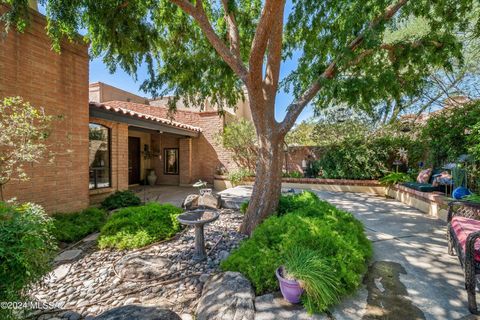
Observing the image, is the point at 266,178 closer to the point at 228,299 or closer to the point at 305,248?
the point at 305,248

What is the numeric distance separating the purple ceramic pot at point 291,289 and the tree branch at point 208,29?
10.5 ft

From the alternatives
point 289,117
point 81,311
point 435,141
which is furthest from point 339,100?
point 81,311

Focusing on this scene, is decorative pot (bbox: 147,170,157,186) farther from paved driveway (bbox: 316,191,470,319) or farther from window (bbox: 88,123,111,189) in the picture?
paved driveway (bbox: 316,191,470,319)

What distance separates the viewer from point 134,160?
38.4ft

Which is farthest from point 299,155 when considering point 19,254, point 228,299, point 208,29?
point 19,254

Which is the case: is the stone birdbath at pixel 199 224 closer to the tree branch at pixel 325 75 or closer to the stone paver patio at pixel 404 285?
the stone paver patio at pixel 404 285

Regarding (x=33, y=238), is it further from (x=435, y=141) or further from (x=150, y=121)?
(x=435, y=141)

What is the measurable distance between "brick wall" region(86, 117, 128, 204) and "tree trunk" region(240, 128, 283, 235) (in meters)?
5.28

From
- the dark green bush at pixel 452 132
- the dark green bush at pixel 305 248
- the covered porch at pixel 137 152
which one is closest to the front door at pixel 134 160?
the covered porch at pixel 137 152

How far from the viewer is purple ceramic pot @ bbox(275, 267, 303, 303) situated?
6.86ft

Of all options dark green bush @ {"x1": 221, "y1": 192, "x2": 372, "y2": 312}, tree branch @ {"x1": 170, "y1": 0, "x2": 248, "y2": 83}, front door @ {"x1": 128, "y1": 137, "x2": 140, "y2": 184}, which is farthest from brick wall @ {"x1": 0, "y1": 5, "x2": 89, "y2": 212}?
front door @ {"x1": 128, "y1": 137, "x2": 140, "y2": 184}

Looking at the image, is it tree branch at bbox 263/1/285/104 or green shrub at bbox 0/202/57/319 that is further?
tree branch at bbox 263/1/285/104

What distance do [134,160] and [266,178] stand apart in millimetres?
9809

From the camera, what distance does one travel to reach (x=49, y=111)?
5.24m
